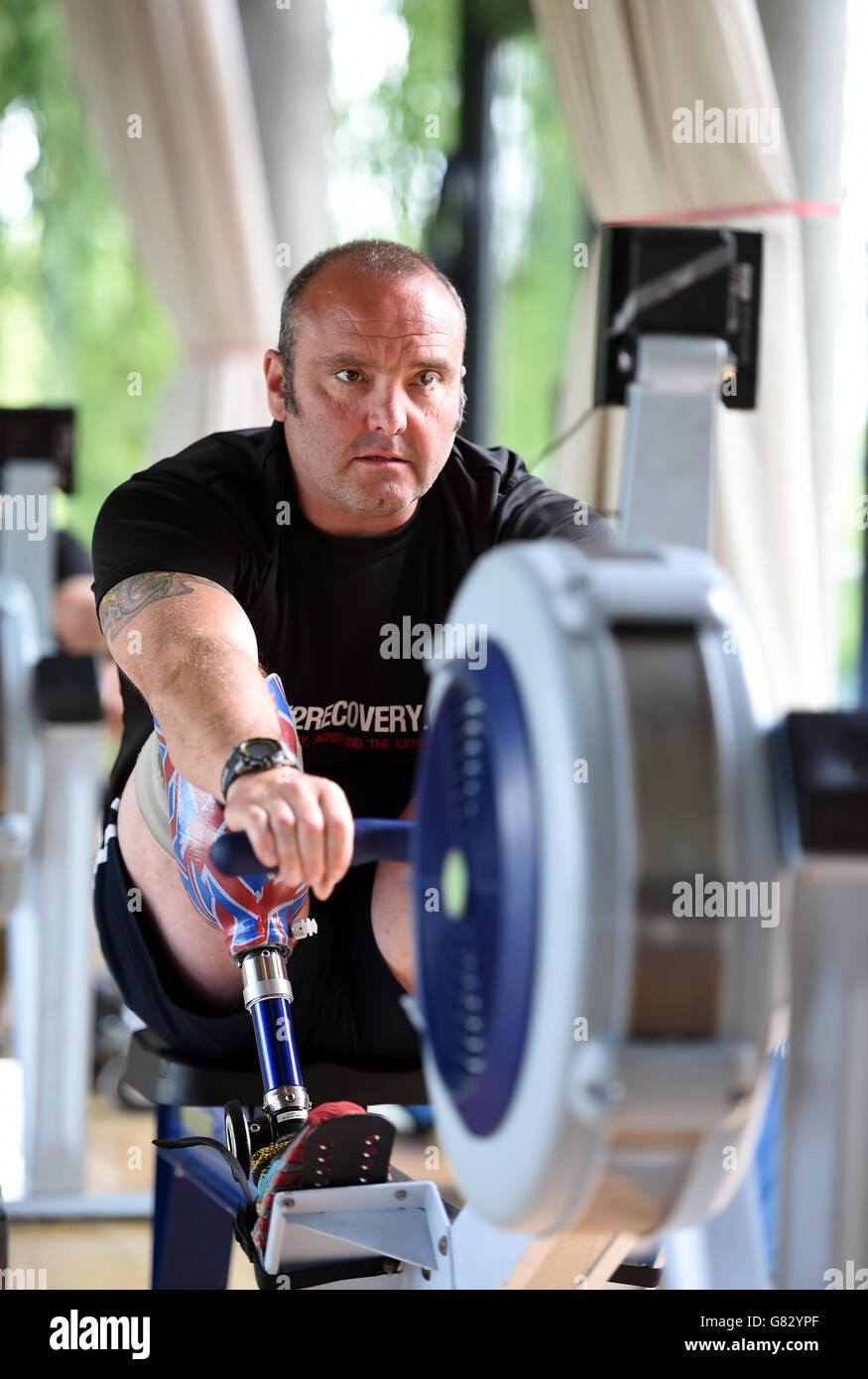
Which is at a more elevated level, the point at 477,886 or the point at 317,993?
the point at 477,886

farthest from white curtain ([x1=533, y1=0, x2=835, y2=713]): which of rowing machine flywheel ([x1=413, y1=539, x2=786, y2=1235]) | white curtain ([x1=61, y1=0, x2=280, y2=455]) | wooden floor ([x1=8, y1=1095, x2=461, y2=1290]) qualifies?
rowing machine flywheel ([x1=413, y1=539, x2=786, y2=1235])

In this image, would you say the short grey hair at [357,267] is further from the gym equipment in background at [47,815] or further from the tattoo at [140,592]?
the gym equipment in background at [47,815]

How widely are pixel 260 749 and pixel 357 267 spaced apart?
0.46 metres

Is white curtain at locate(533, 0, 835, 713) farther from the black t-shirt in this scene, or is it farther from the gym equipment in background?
the gym equipment in background

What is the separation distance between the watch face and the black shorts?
38 cm

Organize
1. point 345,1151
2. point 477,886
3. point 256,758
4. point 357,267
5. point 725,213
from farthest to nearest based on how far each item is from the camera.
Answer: point 725,213, point 357,267, point 345,1151, point 256,758, point 477,886

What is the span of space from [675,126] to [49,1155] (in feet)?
4.83

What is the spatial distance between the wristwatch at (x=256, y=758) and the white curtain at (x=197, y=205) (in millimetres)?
995

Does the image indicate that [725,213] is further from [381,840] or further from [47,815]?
[47,815]

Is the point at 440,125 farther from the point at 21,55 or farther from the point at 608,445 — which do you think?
the point at 608,445

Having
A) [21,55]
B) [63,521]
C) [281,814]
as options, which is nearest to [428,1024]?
[281,814]

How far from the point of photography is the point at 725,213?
1.57 metres

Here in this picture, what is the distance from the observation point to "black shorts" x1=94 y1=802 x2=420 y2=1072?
123 cm

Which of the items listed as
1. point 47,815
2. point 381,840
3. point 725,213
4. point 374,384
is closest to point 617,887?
point 381,840
